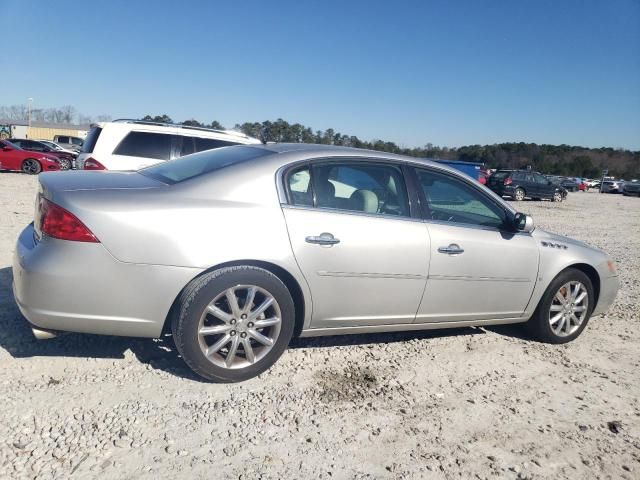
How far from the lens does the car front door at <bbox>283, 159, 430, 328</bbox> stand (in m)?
3.23

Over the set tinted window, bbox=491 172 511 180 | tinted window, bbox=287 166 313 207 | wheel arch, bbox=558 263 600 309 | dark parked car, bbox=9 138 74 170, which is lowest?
dark parked car, bbox=9 138 74 170

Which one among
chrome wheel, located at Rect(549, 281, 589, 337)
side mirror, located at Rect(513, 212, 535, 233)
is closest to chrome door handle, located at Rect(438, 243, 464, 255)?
side mirror, located at Rect(513, 212, 535, 233)

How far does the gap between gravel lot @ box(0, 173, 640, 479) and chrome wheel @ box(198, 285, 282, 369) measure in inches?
7.4

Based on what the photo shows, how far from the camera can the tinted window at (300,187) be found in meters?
3.29

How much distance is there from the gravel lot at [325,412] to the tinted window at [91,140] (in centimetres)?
470

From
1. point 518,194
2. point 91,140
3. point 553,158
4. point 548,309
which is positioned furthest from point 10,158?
point 553,158

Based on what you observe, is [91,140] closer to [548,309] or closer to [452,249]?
[452,249]

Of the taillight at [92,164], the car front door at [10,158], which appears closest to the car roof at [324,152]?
the taillight at [92,164]

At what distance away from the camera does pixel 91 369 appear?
3.17m

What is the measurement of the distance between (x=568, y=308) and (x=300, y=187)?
2.67 m

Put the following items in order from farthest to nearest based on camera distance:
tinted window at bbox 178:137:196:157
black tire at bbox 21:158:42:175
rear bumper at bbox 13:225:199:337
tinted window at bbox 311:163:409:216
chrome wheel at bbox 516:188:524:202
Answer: chrome wheel at bbox 516:188:524:202
black tire at bbox 21:158:42:175
tinted window at bbox 178:137:196:157
tinted window at bbox 311:163:409:216
rear bumper at bbox 13:225:199:337

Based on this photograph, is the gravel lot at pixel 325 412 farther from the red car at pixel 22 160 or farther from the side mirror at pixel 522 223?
the red car at pixel 22 160

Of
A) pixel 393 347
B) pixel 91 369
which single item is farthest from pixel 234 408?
pixel 393 347

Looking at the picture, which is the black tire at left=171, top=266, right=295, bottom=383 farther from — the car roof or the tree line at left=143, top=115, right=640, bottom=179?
the tree line at left=143, top=115, right=640, bottom=179
